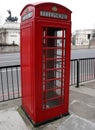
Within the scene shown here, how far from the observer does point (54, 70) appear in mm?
3400

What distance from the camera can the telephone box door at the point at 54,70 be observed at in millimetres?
3114

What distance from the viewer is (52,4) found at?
9.74 feet

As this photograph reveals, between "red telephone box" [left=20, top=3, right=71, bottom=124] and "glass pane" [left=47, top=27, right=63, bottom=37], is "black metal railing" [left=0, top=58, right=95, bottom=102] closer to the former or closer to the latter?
"red telephone box" [left=20, top=3, right=71, bottom=124]

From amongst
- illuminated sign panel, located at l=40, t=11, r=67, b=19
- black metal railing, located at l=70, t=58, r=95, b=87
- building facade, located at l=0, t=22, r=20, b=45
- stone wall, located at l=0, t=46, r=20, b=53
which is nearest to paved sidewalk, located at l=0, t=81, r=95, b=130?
black metal railing, located at l=70, t=58, r=95, b=87

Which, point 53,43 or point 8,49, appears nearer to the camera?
point 53,43

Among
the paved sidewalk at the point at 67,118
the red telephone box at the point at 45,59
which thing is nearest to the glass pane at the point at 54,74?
the red telephone box at the point at 45,59

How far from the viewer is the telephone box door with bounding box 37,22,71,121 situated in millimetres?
3114

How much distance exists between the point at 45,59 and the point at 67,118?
1.49 metres

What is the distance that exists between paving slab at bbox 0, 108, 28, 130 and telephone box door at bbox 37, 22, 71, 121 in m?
0.48

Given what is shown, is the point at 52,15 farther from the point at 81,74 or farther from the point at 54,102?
the point at 81,74

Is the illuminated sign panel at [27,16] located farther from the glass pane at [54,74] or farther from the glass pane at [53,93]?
the glass pane at [53,93]

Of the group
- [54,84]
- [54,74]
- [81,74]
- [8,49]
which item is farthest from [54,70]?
[8,49]

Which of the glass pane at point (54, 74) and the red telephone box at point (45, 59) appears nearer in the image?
the red telephone box at point (45, 59)

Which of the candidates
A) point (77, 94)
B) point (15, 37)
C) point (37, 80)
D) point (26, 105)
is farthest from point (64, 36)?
point (15, 37)
